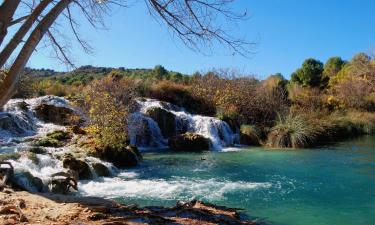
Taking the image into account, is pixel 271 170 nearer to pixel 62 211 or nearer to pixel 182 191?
pixel 182 191

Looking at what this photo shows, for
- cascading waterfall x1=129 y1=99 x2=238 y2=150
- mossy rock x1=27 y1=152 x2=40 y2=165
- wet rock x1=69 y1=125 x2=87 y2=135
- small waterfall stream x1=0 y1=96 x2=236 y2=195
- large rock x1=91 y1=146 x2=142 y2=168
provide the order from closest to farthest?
mossy rock x1=27 y1=152 x2=40 y2=165 < large rock x1=91 y1=146 x2=142 y2=168 < small waterfall stream x1=0 y1=96 x2=236 y2=195 < wet rock x1=69 y1=125 x2=87 y2=135 < cascading waterfall x1=129 y1=99 x2=238 y2=150

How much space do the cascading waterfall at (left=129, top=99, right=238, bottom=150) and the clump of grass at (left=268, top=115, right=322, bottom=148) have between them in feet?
6.55

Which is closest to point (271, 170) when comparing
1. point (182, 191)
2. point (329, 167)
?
point (329, 167)

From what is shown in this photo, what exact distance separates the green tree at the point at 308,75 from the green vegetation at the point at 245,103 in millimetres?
6066

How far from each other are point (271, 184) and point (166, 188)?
258 centimetres

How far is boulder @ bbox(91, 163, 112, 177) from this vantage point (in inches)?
485

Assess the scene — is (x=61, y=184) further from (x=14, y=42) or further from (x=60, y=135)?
(x=60, y=135)

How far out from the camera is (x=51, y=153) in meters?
12.7

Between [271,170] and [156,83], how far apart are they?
1543 cm

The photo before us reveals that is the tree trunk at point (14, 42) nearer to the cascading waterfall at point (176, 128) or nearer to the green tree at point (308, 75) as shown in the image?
the cascading waterfall at point (176, 128)

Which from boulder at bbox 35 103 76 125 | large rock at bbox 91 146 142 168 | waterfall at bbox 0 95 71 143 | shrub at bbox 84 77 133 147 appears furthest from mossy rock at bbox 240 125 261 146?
waterfall at bbox 0 95 71 143

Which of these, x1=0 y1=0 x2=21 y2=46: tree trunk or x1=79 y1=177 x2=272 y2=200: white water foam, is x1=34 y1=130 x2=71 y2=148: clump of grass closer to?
x1=79 y1=177 x2=272 y2=200: white water foam

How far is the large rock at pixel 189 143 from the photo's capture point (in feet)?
62.9

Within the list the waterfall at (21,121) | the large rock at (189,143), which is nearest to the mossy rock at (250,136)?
the large rock at (189,143)
